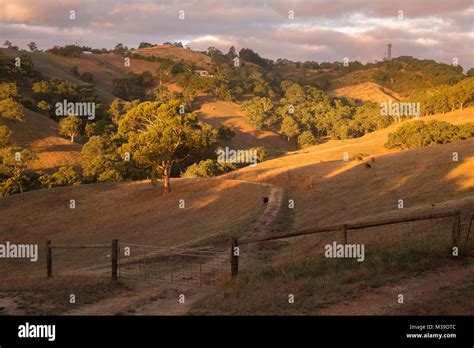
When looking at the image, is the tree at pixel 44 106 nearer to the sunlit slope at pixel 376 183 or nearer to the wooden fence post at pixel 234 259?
the sunlit slope at pixel 376 183

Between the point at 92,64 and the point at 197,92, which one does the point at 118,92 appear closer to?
the point at 197,92

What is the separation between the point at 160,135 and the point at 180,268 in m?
28.2

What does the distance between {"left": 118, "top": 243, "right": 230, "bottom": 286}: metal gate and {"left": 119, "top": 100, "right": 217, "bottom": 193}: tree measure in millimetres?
23200

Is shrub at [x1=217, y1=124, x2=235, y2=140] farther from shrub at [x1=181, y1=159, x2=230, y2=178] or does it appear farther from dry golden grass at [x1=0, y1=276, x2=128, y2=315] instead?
dry golden grass at [x1=0, y1=276, x2=128, y2=315]

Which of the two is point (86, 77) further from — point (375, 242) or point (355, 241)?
point (375, 242)

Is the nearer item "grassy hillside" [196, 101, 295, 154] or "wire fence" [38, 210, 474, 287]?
"wire fence" [38, 210, 474, 287]

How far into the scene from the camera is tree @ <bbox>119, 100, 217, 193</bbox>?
1913 inches

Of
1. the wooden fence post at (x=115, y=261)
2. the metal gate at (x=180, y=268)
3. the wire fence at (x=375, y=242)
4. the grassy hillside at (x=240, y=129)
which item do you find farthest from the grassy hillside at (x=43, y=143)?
the wooden fence post at (x=115, y=261)

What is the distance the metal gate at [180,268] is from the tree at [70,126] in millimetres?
75488

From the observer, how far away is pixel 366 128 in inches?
4665

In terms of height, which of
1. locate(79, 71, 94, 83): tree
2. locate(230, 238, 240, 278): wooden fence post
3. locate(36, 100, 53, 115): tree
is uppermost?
locate(79, 71, 94, 83): tree

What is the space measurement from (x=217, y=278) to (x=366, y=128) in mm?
105772

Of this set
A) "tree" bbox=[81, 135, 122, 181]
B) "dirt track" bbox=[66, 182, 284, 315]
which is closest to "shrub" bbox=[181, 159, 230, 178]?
"tree" bbox=[81, 135, 122, 181]
